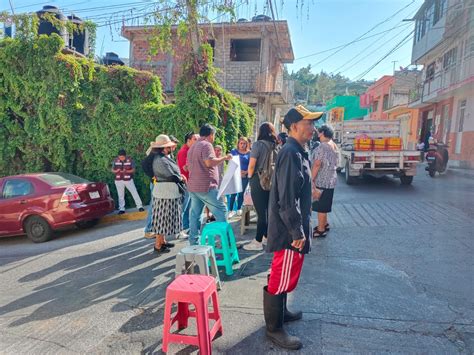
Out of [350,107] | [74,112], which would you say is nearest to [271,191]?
[74,112]

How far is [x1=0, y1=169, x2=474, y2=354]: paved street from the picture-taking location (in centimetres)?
273

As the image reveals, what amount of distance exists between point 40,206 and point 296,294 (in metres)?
5.49

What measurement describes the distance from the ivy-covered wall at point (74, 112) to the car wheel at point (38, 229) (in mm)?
2670

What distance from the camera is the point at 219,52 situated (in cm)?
1655

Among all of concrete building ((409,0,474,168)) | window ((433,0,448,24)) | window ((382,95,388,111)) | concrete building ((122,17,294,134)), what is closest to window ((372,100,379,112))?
window ((382,95,388,111))

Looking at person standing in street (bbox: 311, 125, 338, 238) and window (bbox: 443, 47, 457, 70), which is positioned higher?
window (bbox: 443, 47, 457, 70)

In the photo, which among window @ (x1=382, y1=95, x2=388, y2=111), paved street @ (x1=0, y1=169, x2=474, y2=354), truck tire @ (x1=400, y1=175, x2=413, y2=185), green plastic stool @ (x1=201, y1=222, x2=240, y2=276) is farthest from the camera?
window @ (x1=382, y1=95, x2=388, y2=111)

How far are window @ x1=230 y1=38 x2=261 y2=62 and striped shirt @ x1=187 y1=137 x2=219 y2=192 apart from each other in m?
13.8

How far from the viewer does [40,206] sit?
6516 millimetres

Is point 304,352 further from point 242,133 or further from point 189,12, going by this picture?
point 189,12

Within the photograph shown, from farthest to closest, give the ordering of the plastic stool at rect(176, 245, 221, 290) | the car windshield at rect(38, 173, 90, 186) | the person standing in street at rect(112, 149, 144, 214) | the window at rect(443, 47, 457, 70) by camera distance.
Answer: the window at rect(443, 47, 457, 70) → the person standing in street at rect(112, 149, 144, 214) → the car windshield at rect(38, 173, 90, 186) → the plastic stool at rect(176, 245, 221, 290)

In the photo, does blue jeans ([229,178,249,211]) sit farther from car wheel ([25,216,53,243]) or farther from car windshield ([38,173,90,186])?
car wheel ([25,216,53,243])

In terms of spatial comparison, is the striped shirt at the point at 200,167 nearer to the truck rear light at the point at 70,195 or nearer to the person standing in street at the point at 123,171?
the truck rear light at the point at 70,195

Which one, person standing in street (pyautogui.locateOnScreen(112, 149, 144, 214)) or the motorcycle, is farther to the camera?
the motorcycle
